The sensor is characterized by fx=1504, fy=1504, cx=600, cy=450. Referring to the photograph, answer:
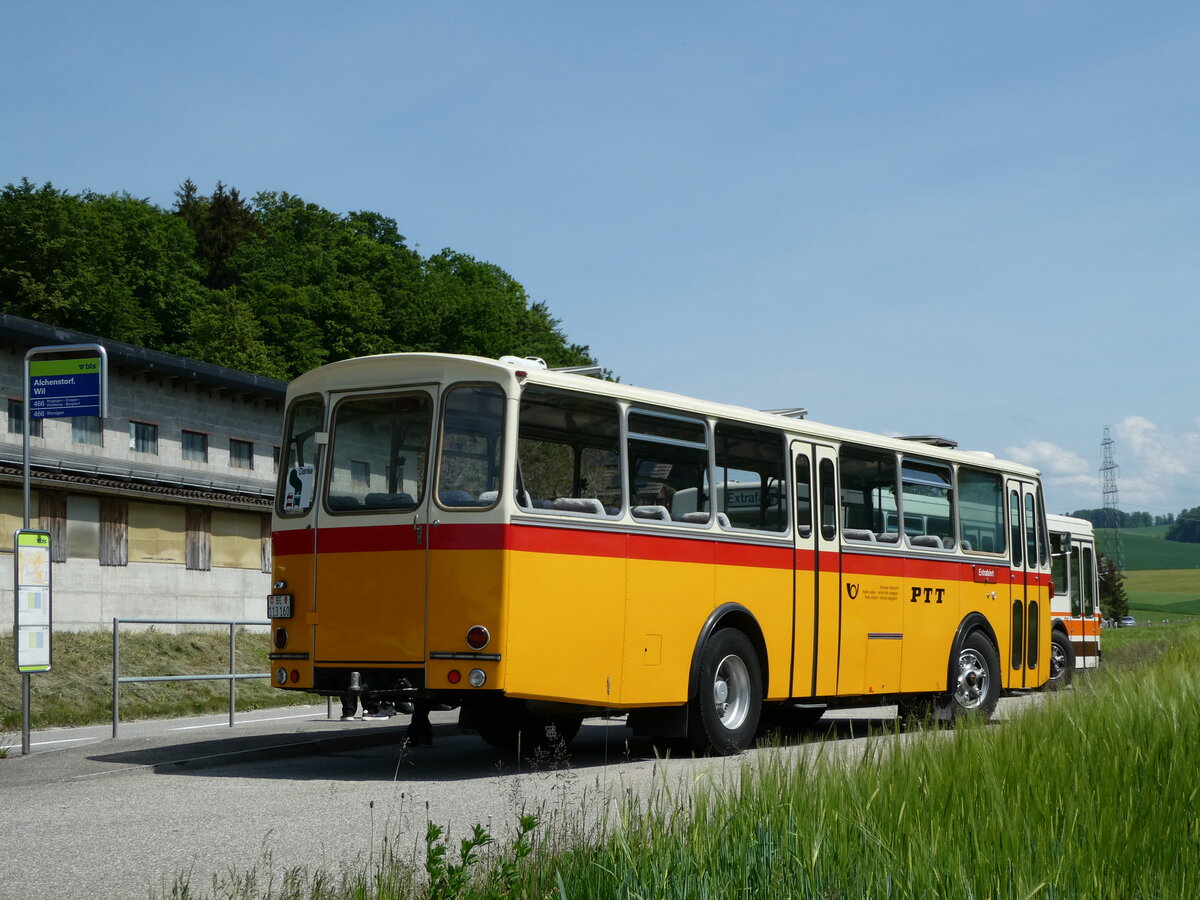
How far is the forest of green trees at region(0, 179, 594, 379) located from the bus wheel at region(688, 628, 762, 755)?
52.7 meters

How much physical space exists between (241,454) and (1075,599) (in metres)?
27.3

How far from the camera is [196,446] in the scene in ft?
141

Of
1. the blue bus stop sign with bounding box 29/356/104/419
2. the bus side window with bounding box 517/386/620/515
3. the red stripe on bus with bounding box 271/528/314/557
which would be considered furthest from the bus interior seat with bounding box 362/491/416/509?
the blue bus stop sign with bounding box 29/356/104/419

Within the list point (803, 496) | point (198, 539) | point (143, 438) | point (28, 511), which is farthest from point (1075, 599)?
point (143, 438)

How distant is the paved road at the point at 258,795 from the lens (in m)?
7.49

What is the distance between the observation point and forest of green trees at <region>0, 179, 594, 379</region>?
61.8 m

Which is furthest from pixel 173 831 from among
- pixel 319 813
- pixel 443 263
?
pixel 443 263

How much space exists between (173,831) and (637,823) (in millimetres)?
4147

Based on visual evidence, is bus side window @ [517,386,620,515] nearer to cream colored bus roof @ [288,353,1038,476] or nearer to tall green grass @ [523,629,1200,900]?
cream colored bus roof @ [288,353,1038,476]

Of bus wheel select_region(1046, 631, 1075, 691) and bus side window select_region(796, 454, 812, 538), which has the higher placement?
bus side window select_region(796, 454, 812, 538)

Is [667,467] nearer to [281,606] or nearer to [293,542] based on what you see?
[293,542]

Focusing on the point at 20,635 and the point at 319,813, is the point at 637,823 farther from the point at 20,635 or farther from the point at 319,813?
the point at 20,635

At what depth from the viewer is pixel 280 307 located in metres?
72.6

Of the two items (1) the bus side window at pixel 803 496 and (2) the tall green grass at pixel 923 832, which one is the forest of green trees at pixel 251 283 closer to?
(1) the bus side window at pixel 803 496
